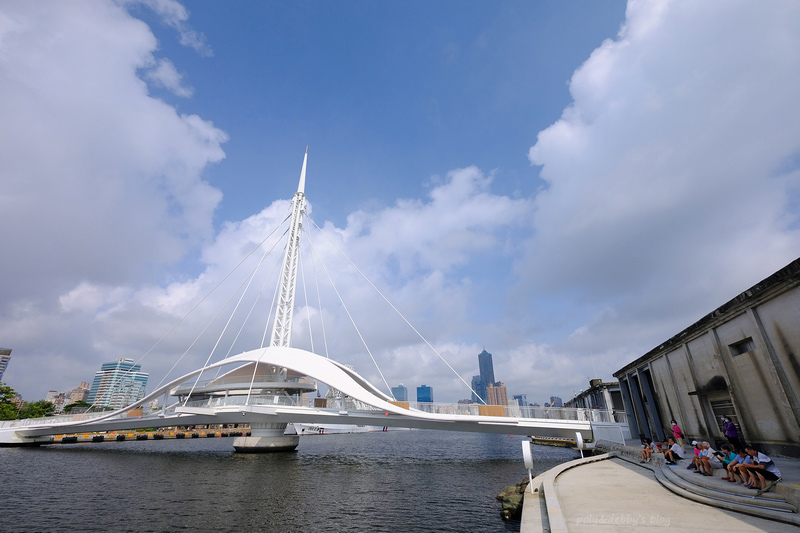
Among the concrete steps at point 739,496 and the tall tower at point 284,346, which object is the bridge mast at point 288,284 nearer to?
the tall tower at point 284,346

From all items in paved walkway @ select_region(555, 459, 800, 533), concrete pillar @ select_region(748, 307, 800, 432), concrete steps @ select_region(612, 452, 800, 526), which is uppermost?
concrete pillar @ select_region(748, 307, 800, 432)

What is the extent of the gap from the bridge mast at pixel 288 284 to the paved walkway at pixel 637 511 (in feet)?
111

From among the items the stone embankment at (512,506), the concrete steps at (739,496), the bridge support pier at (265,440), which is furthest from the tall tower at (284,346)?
the concrete steps at (739,496)

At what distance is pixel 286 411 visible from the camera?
3009 cm

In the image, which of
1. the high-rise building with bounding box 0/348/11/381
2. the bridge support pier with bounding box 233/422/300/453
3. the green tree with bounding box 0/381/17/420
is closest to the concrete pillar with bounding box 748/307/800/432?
the bridge support pier with bounding box 233/422/300/453

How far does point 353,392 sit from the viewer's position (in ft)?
99.0

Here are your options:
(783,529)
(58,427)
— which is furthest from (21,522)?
(58,427)

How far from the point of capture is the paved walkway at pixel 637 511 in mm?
6773

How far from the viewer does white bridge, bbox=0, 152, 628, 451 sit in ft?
93.0

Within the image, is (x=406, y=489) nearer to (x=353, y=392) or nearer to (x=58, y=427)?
(x=353, y=392)

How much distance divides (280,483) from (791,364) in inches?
858

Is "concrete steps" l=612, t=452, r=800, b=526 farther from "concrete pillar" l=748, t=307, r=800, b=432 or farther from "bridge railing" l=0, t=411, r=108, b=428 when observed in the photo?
"bridge railing" l=0, t=411, r=108, b=428

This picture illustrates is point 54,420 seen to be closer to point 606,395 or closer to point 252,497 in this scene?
point 252,497

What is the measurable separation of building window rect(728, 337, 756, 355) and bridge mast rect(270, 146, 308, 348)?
36775 mm
